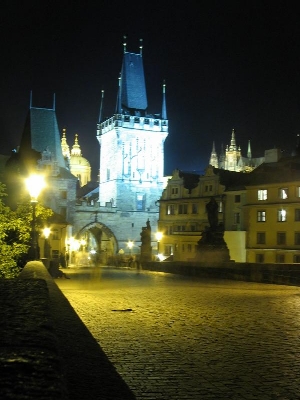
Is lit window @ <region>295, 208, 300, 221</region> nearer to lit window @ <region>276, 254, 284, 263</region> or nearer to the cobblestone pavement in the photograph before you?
lit window @ <region>276, 254, 284, 263</region>

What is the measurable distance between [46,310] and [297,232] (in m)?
48.0

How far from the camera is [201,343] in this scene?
32.8 ft

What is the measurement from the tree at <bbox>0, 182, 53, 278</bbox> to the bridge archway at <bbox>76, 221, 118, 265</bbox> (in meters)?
51.1

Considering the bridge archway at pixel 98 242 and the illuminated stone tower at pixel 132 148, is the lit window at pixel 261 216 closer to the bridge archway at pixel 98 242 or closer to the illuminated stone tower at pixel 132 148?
the bridge archway at pixel 98 242

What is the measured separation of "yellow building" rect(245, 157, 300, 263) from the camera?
172 ft

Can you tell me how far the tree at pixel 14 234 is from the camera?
24688 millimetres

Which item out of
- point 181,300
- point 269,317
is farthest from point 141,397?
point 181,300

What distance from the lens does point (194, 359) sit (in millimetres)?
8641

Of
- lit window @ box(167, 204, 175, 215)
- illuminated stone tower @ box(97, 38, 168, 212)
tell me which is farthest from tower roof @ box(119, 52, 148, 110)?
lit window @ box(167, 204, 175, 215)

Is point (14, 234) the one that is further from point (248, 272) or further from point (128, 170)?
point (128, 170)

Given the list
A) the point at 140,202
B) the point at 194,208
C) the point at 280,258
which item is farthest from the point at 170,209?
the point at 140,202

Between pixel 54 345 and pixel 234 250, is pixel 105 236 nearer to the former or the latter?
pixel 234 250

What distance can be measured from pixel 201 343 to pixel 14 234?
2081cm

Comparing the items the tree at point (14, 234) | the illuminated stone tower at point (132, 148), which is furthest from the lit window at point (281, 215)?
the illuminated stone tower at point (132, 148)
